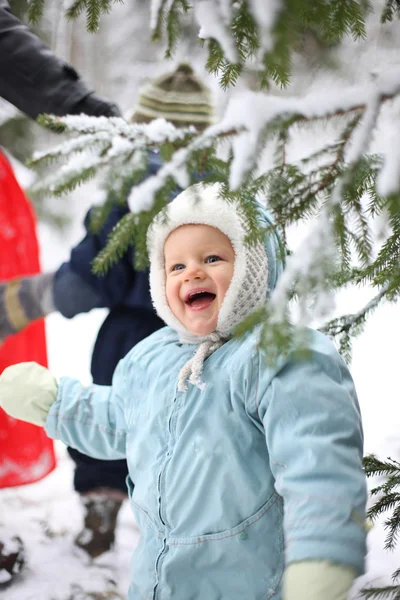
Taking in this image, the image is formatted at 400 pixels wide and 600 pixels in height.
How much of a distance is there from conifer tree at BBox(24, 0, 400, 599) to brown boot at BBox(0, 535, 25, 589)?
1264mm

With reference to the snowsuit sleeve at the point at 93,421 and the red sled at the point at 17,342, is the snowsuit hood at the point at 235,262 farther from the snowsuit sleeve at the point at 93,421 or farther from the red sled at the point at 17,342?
the red sled at the point at 17,342

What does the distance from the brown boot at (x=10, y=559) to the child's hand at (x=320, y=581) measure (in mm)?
1228

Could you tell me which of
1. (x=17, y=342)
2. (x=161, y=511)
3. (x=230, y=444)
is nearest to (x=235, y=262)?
(x=230, y=444)

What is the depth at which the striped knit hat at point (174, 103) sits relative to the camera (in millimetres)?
2035

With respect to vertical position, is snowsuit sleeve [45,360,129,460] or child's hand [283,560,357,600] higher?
snowsuit sleeve [45,360,129,460]

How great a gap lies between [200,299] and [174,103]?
111cm

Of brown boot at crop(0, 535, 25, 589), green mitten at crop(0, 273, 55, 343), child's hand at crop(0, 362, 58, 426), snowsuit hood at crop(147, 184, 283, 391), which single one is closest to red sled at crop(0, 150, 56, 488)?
green mitten at crop(0, 273, 55, 343)

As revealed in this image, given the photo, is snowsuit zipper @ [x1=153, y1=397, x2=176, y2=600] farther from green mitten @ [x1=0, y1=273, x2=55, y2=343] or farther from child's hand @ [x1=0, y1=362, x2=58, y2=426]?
green mitten @ [x1=0, y1=273, x2=55, y2=343]

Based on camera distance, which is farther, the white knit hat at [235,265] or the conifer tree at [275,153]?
the white knit hat at [235,265]

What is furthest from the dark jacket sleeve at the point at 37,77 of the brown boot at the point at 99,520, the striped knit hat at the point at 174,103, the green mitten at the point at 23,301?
the brown boot at the point at 99,520

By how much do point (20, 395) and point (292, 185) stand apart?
0.90m

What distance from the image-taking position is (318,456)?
0.95 m

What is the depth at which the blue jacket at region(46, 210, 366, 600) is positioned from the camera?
0.93m

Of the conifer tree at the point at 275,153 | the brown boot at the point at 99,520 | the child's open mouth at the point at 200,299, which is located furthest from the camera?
the brown boot at the point at 99,520
